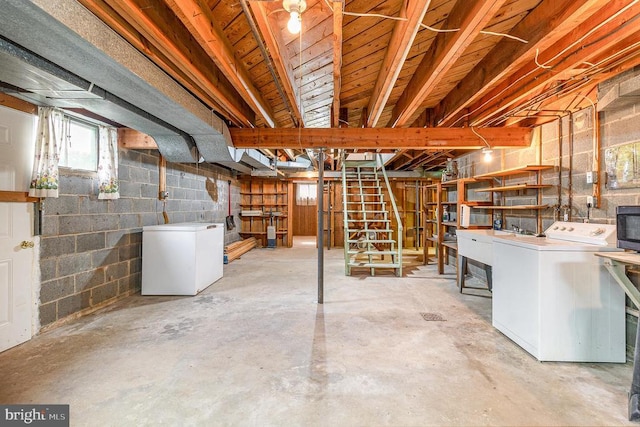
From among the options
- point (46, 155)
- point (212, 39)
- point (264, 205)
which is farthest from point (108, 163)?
point (264, 205)

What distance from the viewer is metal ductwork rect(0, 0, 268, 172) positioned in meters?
1.32

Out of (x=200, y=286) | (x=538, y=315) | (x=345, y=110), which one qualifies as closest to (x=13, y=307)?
(x=200, y=286)

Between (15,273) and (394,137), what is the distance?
13.0 feet

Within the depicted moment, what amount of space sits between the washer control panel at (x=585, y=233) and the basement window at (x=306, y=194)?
7.18 meters

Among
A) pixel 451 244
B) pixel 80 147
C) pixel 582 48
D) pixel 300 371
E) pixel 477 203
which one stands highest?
pixel 582 48

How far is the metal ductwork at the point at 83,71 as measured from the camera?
132 centimetres

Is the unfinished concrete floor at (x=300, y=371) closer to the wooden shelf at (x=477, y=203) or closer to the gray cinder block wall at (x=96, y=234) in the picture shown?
the gray cinder block wall at (x=96, y=234)

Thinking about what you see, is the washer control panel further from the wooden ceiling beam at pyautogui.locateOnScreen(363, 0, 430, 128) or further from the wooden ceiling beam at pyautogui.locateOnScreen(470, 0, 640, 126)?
the wooden ceiling beam at pyautogui.locateOnScreen(363, 0, 430, 128)

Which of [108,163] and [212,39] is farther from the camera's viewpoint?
[108,163]

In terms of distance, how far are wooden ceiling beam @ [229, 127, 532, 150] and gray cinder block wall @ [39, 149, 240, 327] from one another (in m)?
1.63

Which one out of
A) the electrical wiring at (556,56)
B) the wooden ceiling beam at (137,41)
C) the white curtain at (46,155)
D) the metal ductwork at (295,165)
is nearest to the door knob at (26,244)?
the white curtain at (46,155)

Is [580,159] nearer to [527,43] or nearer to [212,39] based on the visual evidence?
[527,43]

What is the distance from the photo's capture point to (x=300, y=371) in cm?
202

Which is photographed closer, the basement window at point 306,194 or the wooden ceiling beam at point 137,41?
the wooden ceiling beam at point 137,41
